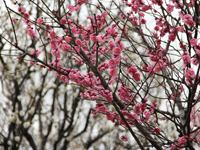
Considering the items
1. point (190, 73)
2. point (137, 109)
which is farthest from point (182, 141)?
point (190, 73)

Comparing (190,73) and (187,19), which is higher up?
(187,19)

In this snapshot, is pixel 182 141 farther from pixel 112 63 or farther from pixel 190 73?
pixel 112 63

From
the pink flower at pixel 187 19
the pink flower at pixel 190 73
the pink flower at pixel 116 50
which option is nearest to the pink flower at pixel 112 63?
the pink flower at pixel 116 50

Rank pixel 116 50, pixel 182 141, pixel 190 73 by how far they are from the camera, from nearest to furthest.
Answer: pixel 116 50 → pixel 190 73 → pixel 182 141

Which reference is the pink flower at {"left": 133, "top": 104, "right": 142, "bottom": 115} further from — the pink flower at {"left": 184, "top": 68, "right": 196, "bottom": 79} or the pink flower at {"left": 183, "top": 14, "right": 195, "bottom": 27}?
the pink flower at {"left": 183, "top": 14, "right": 195, "bottom": 27}

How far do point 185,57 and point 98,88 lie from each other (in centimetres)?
91

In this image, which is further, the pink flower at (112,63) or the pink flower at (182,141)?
the pink flower at (182,141)

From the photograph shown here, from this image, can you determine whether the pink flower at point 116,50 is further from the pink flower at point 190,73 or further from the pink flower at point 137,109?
the pink flower at point 190,73

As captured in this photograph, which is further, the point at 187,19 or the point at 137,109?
the point at 187,19

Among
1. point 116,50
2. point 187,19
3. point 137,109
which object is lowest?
point 137,109

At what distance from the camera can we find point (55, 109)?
20.0 feet

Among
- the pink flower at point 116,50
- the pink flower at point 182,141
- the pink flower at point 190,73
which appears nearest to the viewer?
the pink flower at point 116,50

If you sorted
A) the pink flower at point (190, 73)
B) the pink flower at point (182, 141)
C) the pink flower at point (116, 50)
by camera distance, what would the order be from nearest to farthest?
the pink flower at point (116, 50) < the pink flower at point (190, 73) < the pink flower at point (182, 141)

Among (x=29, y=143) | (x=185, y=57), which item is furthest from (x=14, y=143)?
(x=185, y=57)
